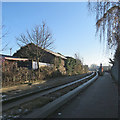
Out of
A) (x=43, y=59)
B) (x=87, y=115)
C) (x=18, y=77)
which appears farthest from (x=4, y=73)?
(x=43, y=59)

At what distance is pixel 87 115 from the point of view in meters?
4.86

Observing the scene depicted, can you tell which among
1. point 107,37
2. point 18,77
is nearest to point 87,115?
point 107,37

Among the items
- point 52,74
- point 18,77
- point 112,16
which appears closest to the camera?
point 112,16

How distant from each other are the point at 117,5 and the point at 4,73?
1174 centimetres

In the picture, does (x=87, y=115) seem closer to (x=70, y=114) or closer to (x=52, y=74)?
(x=70, y=114)

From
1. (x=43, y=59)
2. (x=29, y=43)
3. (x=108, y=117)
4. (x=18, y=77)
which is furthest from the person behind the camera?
(x=43, y=59)

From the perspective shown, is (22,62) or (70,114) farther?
(22,62)

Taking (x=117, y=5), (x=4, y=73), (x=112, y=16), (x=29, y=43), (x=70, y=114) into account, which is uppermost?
(x=29, y=43)

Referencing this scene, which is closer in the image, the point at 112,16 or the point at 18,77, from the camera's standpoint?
the point at 112,16

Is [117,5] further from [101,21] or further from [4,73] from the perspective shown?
[4,73]

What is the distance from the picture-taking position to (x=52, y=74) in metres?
24.1

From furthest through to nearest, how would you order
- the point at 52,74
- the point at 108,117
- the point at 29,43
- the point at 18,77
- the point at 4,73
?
the point at 52,74 < the point at 29,43 < the point at 18,77 < the point at 4,73 < the point at 108,117

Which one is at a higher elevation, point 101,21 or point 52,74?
point 101,21

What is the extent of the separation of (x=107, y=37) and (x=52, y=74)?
63.9 ft
